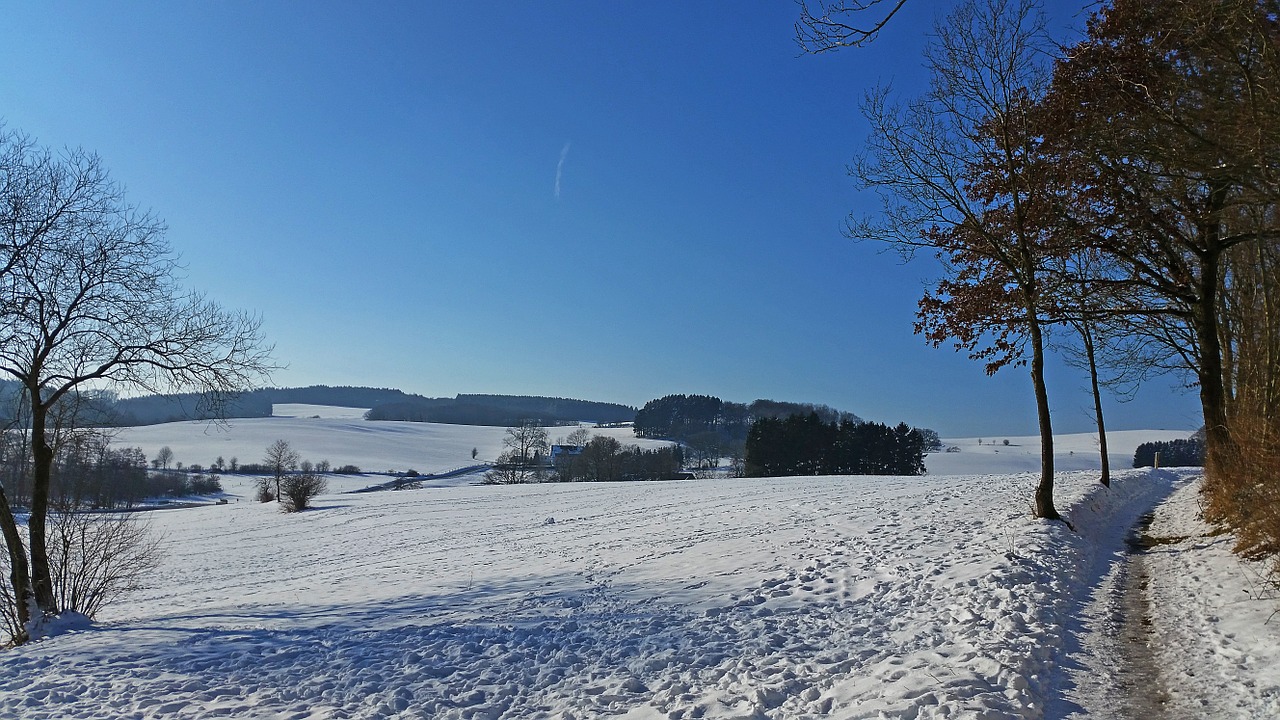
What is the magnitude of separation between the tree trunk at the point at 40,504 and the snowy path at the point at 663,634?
2.07m

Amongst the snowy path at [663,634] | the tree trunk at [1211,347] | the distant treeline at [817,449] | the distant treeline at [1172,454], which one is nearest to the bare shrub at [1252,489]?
the tree trunk at [1211,347]

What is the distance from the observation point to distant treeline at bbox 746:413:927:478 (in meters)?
72.5

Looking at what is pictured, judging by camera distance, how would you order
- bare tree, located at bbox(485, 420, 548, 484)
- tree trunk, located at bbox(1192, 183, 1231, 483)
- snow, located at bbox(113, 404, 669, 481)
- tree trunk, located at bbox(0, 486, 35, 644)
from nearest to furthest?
1. tree trunk, located at bbox(0, 486, 35, 644)
2. tree trunk, located at bbox(1192, 183, 1231, 483)
3. bare tree, located at bbox(485, 420, 548, 484)
4. snow, located at bbox(113, 404, 669, 481)

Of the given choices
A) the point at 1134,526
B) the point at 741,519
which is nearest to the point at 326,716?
the point at 741,519

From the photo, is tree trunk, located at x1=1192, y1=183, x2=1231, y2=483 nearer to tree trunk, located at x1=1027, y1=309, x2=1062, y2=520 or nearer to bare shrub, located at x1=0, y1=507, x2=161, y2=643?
tree trunk, located at x1=1027, y1=309, x2=1062, y2=520

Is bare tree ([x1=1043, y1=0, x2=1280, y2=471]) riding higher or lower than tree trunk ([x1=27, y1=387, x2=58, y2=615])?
higher

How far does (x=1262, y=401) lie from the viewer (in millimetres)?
14164

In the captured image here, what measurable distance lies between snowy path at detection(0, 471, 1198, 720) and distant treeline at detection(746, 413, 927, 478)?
2164 inches

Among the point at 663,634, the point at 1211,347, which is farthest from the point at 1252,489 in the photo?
the point at 663,634

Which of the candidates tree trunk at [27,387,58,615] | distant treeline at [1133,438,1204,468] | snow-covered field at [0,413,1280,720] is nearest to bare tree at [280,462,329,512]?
snow-covered field at [0,413,1280,720]

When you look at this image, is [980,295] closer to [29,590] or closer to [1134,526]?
[1134,526]

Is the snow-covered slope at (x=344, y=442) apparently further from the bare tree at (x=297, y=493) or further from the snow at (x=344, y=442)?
the bare tree at (x=297, y=493)

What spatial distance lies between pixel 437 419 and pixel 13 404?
188 meters

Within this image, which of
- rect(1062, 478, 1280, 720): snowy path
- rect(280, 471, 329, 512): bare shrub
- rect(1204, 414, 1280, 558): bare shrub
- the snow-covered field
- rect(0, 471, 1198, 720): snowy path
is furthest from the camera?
rect(280, 471, 329, 512): bare shrub
